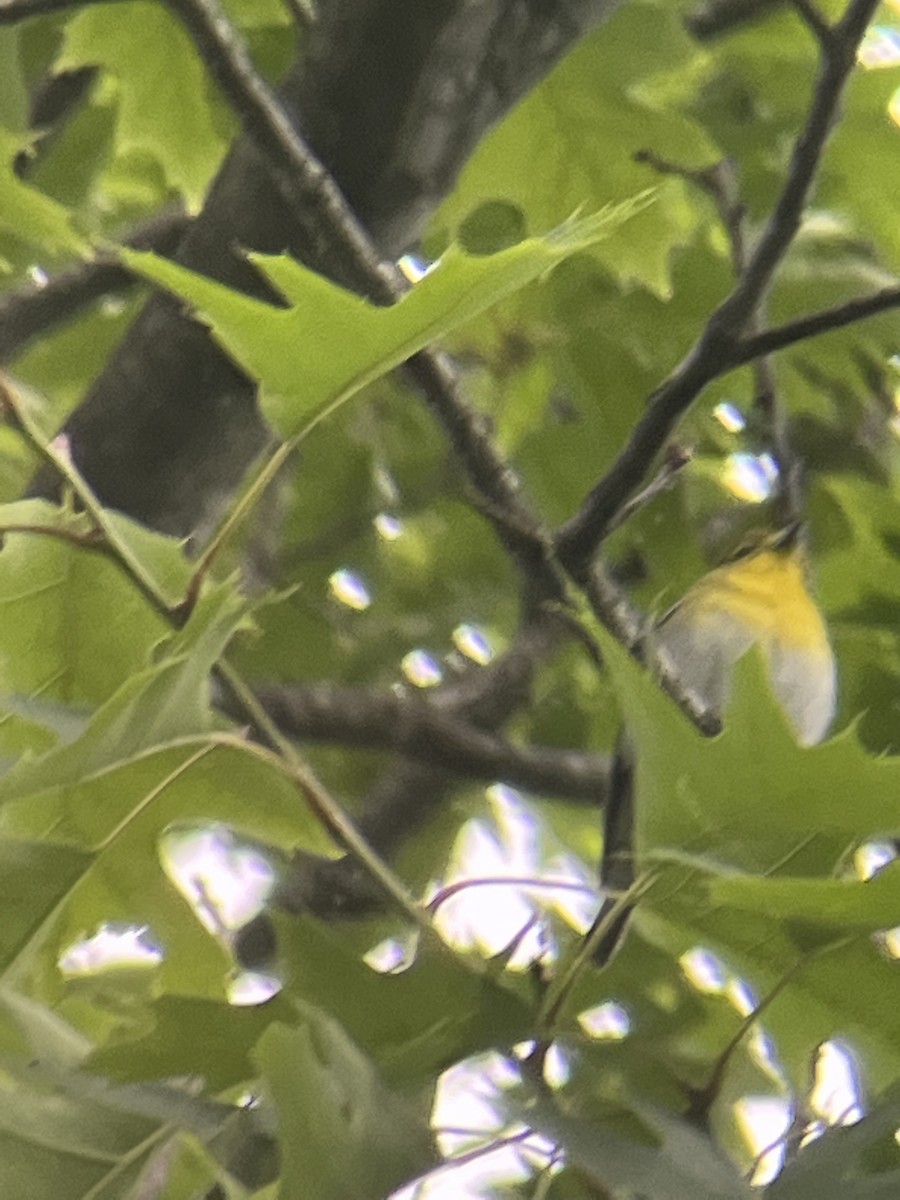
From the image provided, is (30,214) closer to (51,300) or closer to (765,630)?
(51,300)

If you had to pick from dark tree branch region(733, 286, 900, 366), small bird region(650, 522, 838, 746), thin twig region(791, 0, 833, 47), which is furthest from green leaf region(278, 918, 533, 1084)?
small bird region(650, 522, 838, 746)

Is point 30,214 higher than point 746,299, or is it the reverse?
point 30,214

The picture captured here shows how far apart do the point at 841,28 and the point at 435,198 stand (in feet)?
1.34

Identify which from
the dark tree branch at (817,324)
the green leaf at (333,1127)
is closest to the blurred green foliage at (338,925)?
the green leaf at (333,1127)

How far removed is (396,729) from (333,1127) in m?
0.56

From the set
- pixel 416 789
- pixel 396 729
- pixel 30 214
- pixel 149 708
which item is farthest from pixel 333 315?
pixel 416 789

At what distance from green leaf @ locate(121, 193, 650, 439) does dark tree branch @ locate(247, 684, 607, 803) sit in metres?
0.43

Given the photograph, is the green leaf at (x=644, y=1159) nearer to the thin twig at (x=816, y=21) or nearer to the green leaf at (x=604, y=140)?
the thin twig at (x=816, y=21)

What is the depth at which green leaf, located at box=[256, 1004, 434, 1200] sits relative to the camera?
577mm

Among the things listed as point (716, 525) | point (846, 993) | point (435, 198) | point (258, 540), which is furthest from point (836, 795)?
point (716, 525)

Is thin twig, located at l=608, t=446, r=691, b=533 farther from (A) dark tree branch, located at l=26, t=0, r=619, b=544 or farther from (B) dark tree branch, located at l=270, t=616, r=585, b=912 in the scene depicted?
(B) dark tree branch, located at l=270, t=616, r=585, b=912

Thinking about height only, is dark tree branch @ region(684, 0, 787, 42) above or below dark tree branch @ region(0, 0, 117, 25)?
below

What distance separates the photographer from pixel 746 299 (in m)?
0.83

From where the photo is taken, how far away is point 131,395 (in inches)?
45.8
